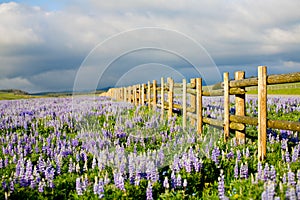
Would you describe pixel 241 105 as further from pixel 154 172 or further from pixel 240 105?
pixel 154 172

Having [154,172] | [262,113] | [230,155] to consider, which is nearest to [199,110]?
[262,113]

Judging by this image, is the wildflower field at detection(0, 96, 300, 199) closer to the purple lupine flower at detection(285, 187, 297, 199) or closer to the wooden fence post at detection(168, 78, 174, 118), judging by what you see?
the purple lupine flower at detection(285, 187, 297, 199)

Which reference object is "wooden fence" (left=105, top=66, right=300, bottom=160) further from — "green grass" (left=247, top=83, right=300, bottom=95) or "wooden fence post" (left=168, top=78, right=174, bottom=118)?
"green grass" (left=247, top=83, right=300, bottom=95)

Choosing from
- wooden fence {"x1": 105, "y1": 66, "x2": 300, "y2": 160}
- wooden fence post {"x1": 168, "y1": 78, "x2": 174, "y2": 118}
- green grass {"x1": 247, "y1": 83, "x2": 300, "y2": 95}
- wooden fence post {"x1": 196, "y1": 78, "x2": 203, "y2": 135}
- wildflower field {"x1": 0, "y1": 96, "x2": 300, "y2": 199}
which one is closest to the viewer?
wildflower field {"x1": 0, "y1": 96, "x2": 300, "y2": 199}

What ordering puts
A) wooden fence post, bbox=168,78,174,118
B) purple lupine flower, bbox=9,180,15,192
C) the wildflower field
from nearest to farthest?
the wildflower field
purple lupine flower, bbox=9,180,15,192
wooden fence post, bbox=168,78,174,118

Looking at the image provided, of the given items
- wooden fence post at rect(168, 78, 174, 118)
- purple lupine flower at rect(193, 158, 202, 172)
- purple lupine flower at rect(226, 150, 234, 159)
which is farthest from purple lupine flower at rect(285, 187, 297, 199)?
wooden fence post at rect(168, 78, 174, 118)

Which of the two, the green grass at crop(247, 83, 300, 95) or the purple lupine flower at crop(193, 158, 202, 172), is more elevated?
the green grass at crop(247, 83, 300, 95)

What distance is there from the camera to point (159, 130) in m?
11.2

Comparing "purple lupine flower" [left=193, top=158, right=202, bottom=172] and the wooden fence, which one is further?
the wooden fence

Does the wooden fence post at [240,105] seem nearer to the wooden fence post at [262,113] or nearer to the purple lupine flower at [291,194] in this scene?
the wooden fence post at [262,113]

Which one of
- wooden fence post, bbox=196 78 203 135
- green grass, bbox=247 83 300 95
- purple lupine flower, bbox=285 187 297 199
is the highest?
green grass, bbox=247 83 300 95

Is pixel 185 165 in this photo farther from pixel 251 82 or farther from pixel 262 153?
pixel 251 82

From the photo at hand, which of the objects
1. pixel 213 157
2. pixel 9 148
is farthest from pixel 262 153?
pixel 9 148

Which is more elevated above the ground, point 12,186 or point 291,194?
point 291,194
